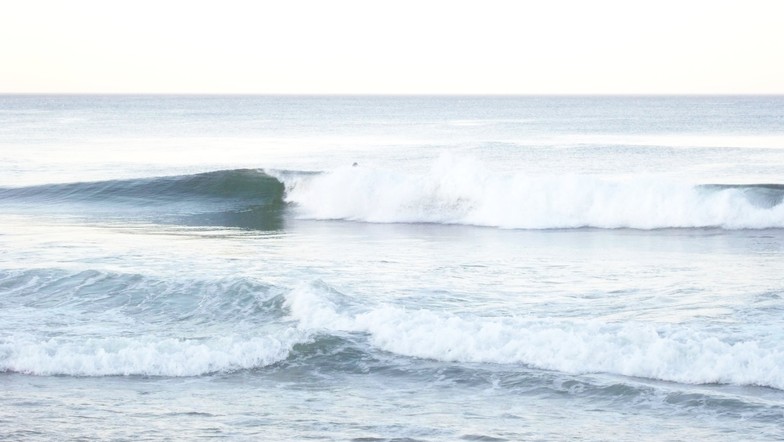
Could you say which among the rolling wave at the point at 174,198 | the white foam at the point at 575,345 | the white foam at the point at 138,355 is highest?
the rolling wave at the point at 174,198

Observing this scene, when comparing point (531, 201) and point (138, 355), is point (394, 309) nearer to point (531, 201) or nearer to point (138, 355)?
point (138, 355)

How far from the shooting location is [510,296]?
14.6 m

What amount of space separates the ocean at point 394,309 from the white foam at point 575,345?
1.2 inches

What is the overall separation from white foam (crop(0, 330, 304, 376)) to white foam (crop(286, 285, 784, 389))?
126cm

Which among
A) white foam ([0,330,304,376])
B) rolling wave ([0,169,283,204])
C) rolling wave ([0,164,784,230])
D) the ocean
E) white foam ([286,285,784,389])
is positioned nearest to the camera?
the ocean

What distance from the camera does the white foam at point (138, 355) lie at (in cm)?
1141

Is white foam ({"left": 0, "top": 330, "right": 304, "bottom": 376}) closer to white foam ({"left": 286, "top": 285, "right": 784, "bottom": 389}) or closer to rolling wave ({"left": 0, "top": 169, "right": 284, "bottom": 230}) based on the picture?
white foam ({"left": 286, "top": 285, "right": 784, "bottom": 389})

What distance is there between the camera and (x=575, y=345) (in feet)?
37.5

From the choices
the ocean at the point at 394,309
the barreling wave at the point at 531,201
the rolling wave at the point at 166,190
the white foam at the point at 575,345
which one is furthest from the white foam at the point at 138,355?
the rolling wave at the point at 166,190

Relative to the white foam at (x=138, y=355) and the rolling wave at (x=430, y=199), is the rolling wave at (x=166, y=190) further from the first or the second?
the white foam at (x=138, y=355)

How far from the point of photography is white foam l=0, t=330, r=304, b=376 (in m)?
11.4

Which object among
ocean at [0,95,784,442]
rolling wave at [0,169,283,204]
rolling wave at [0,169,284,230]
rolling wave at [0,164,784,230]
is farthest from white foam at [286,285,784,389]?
rolling wave at [0,169,283,204]

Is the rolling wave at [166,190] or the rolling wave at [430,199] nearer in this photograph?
the rolling wave at [430,199]

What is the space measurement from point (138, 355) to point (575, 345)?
5159mm
